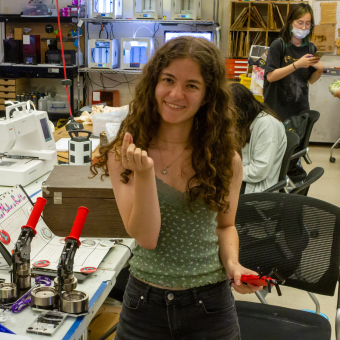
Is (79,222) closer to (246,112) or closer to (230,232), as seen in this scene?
(230,232)

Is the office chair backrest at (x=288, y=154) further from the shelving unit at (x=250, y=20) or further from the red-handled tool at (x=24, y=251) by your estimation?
the shelving unit at (x=250, y=20)

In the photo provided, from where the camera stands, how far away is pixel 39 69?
618 cm

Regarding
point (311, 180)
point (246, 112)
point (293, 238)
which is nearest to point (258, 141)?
point (246, 112)

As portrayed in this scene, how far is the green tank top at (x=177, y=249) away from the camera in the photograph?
107 centimetres

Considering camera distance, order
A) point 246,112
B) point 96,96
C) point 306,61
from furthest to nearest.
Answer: point 96,96, point 306,61, point 246,112

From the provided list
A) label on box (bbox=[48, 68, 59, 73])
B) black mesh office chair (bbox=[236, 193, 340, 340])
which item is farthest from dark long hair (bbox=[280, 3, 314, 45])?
label on box (bbox=[48, 68, 59, 73])

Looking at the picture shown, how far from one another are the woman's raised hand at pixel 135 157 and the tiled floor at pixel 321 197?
1.81m

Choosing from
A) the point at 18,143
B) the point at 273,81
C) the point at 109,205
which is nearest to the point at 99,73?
the point at 273,81

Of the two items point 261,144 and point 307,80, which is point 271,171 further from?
point 307,80

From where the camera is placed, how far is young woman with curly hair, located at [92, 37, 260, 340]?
105 centimetres

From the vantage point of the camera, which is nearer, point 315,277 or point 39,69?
point 315,277

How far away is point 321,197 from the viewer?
427 cm

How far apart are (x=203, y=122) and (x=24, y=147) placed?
4.52ft

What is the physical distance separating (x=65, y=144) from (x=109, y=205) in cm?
141
